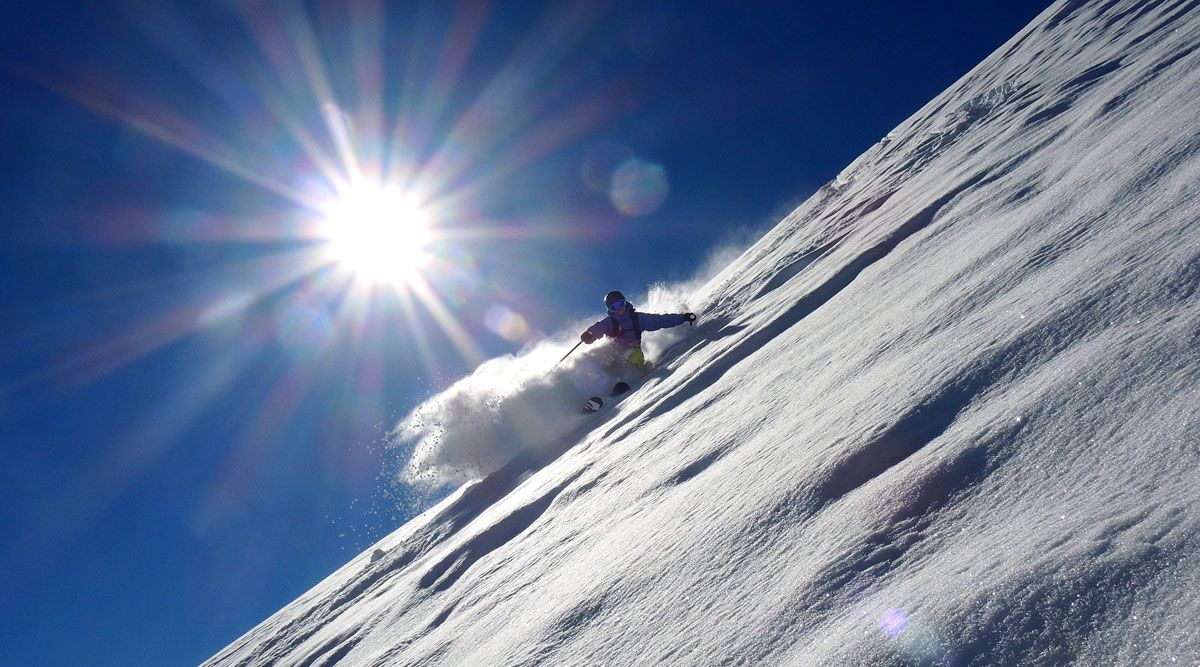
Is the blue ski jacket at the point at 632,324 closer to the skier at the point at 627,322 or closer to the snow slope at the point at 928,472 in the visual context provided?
the skier at the point at 627,322

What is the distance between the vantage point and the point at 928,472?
1770 millimetres

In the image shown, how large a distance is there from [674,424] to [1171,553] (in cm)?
359

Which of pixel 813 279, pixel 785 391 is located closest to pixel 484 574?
pixel 785 391

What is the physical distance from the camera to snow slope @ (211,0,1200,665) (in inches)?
48.2

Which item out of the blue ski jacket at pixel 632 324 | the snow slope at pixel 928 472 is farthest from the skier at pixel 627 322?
the snow slope at pixel 928 472

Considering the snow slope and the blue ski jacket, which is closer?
the snow slope

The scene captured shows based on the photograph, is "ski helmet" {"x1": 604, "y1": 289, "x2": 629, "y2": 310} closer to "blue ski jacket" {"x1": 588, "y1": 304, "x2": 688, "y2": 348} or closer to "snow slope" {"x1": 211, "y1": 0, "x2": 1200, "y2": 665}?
"blue ski jacket" {"x1": 588, "y1": 304, "x2": 688, "y2": 348}

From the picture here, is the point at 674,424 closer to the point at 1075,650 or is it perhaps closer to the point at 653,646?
the point at 653,646

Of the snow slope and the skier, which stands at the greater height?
the skier

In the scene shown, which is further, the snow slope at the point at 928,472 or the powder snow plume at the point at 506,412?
the powder snow plume at the point at 506,412

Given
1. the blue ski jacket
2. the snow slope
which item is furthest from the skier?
the snow slope

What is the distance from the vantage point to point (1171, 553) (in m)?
1.07

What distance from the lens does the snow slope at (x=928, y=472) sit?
1.22m

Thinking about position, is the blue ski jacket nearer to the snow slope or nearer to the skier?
the skier
